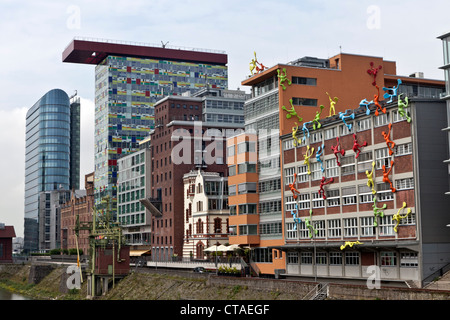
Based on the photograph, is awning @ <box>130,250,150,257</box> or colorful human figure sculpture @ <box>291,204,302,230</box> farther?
awning @ <box>130,250,150,257</box>

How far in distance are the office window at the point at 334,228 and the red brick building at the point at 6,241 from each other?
135 metres

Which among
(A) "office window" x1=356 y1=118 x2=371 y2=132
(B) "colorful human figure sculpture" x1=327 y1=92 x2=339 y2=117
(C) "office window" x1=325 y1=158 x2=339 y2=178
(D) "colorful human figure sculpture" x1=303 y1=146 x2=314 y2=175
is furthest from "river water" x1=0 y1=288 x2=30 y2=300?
(A) "office window" x1=356 y1=118 x2=371 y2=132

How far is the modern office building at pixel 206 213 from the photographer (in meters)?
118

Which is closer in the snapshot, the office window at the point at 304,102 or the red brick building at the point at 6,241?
the office window at the point at 304,102

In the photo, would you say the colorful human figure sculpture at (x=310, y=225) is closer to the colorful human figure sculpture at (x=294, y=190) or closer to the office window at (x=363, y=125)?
the colorful human figure sculpture at (x=294, y=190)

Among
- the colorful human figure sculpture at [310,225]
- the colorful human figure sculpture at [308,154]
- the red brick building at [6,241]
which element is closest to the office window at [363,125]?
the colorful human figure sculpture at [308,154]

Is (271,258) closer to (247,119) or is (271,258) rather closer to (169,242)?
(247,119)

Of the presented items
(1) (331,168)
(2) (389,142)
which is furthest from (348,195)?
(2) (389,142)

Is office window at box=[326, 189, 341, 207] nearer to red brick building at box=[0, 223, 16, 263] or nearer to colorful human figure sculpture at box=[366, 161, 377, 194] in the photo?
colorful human figure sculpture at box=[366, 161, 377, 194]

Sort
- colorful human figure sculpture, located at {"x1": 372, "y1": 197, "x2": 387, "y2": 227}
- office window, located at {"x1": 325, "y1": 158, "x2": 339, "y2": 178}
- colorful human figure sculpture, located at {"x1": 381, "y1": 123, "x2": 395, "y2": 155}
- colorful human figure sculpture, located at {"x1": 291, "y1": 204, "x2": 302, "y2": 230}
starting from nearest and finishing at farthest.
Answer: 1. colorful human figure sculpture, located at {"x1": 381, "y1": 123, "x2": 395, "y2": 155}
2. colorful human figure sculpture, located at {"x1": 372, "y1": 197, "x2": 387, "y2": 227}
3. office window, located at {"x1": 325, "y1": 158, "x2": 339, "y2": 178}
4. colorful human figure sculpture, located at {"x1": 291, "y1": 204, "x2": 302, "y2": 230}

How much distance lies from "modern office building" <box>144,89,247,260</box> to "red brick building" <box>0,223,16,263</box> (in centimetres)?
6758

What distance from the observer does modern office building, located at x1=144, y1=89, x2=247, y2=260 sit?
437ft

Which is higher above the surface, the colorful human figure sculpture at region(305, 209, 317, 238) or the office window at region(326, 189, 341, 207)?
the office window at region(326, 189, 341, 207)

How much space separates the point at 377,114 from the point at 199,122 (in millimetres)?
68484
